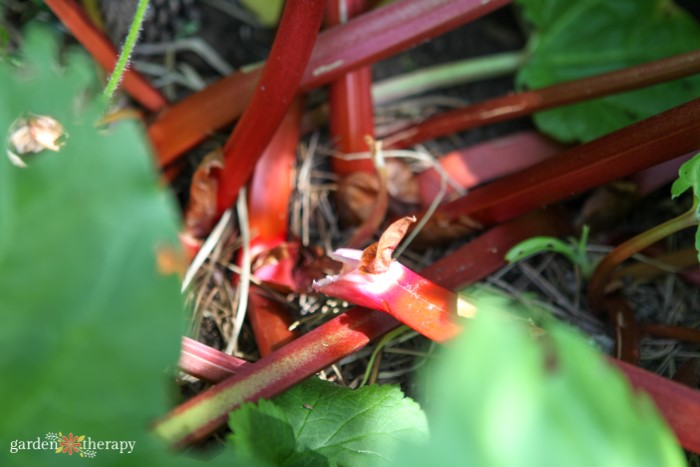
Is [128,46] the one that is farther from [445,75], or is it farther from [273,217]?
[445,75]

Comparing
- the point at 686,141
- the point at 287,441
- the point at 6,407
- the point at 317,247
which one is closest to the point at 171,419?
the point at 287,441

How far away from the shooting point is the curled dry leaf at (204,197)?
3.83 ft

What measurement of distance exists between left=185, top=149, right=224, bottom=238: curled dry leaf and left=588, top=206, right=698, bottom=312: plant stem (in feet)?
2.13

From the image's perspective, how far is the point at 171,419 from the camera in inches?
32.4

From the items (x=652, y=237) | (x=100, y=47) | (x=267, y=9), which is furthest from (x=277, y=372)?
(x=267, y=9)

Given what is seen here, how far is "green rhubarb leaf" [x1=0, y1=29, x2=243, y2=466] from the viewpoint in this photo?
1.88 ft

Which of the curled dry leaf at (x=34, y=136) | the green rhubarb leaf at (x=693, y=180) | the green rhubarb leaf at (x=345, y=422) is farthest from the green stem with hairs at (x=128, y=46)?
the green rhubarb leaf at (x=693, y=180)

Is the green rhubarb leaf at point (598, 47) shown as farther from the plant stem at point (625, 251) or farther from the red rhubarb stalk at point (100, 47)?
the red rhubarb stalk at point (100, 47)

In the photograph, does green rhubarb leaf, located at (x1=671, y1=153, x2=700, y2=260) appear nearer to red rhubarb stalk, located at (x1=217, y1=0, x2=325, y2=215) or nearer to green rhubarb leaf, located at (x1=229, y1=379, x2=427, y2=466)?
green rhubarb leaf, located at (x1=229, y1=379, x2=427, y2=466)

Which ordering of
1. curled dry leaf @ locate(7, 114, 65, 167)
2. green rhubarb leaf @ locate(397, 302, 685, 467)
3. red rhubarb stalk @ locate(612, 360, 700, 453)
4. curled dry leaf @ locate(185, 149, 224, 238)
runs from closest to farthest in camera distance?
green rhubarb leaf @ locate(397, 302, 685, 467) → red rhubarb stalk @ locate(612, 360, 700, 453) → curled dry leaf @ locate(7, 114, 65, 167) → curled dry leaf @ locate(185, 149, 224, 238)

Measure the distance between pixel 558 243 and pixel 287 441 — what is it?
1.79ft

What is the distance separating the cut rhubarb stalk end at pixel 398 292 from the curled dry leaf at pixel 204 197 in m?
0.35

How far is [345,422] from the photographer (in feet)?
2.88

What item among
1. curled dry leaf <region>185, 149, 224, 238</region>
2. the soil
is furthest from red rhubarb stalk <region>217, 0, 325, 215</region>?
the soil
